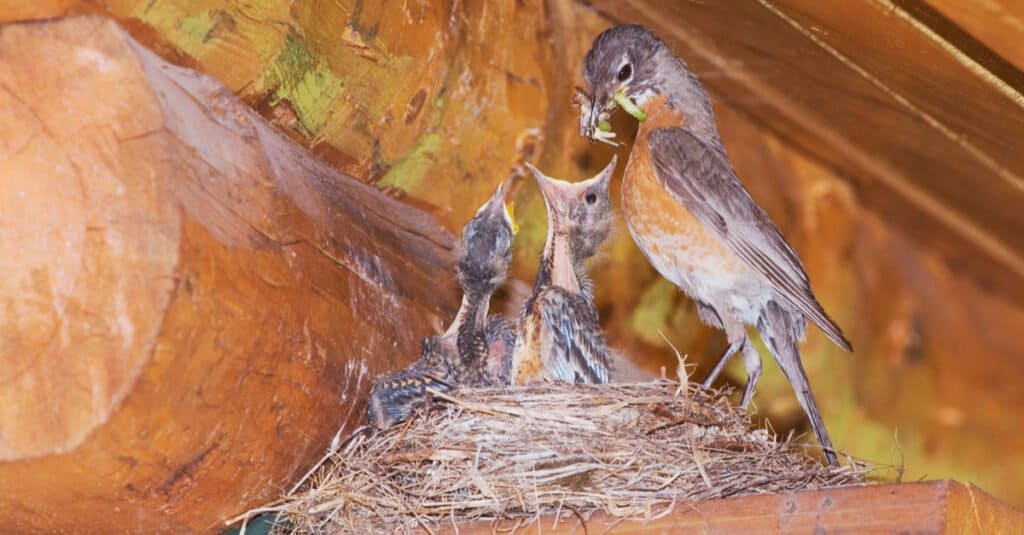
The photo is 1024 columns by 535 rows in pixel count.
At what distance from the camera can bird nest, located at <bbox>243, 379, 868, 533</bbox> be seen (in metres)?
2.31

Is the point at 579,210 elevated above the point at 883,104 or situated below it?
below

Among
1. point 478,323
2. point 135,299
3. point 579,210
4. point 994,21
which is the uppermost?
point 994,21

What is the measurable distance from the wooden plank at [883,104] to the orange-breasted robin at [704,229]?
0.24 metres

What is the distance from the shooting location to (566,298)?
307 centimetres

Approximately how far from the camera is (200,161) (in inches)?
81.7

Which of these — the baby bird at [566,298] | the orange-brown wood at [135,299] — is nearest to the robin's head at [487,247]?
the baby bird at [566,298]

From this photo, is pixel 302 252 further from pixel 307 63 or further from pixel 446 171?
pixel 446 171

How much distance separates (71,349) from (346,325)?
705 millimetres

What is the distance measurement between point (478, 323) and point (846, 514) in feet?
4.04

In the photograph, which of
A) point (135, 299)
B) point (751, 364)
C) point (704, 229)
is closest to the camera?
point (135, 299)

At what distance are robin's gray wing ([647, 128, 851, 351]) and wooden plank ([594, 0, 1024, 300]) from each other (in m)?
0.28

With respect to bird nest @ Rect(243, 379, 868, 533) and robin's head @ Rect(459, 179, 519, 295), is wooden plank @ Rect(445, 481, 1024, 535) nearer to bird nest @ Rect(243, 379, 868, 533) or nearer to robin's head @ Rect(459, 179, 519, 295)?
bird nest @ Rect(243, 379, 868, 533)

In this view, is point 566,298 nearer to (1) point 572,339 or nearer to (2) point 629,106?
(1) point 572,339

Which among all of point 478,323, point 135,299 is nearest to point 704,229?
point 478,323
